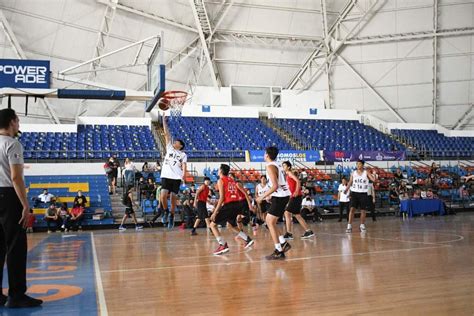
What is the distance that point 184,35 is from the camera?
28.0 meters

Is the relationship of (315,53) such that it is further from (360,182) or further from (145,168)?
(360,182)

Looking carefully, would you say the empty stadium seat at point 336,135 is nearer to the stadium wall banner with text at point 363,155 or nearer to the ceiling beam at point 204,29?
the stadium wall banner with text at point 363,155

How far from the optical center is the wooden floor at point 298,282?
12.2 feet

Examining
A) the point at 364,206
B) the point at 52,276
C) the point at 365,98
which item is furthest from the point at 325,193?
the point at 52,276

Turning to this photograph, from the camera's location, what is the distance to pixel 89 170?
821 inches

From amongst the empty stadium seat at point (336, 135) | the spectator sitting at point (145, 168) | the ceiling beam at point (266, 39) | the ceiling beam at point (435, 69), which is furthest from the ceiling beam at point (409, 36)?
the spectator sitting at point (145, 168)

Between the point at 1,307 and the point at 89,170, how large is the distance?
17348 mm

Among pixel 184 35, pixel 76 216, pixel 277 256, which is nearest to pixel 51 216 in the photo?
pixel 76 216

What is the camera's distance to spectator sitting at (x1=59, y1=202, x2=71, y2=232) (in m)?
16.2

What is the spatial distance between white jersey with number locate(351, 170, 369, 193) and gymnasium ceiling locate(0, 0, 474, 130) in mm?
14661

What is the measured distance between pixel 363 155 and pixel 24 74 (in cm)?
1762

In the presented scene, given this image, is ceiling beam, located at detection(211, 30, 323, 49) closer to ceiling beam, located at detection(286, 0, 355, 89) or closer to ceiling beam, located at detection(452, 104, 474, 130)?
ceiling beam, located at detection(286, 0, 355, 89)

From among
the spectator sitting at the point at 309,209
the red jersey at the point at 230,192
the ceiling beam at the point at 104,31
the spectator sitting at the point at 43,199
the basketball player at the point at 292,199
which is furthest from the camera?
the ceiling beam at the point at 104,31

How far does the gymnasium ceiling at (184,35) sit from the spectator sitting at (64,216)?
909 centimetres
